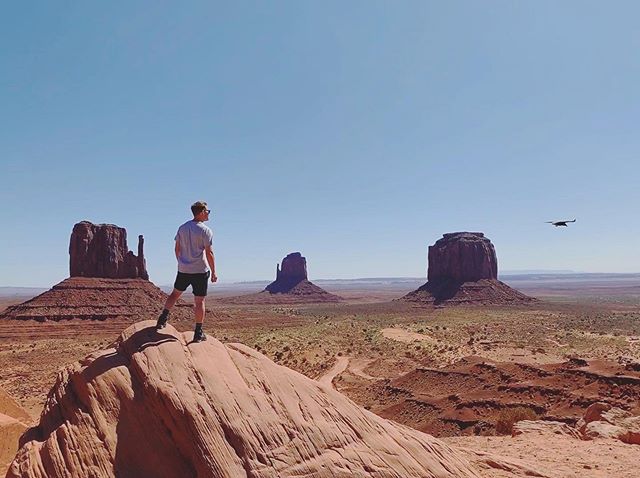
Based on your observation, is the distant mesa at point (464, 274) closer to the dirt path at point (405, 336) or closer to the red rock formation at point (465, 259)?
the red rock formation at point (465, 259)

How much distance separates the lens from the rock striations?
20.4 ft

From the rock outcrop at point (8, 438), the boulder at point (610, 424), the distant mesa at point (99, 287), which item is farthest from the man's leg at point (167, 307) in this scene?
the distant mesa at point (99, 287)

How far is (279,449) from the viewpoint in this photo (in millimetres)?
6527

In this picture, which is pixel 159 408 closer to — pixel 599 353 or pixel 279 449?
pixel 279 449

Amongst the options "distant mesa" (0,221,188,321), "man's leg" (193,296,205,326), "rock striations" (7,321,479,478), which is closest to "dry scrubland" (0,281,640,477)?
"distant mesa" (0,221,188,321)

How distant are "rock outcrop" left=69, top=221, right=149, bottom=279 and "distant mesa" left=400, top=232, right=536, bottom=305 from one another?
2538 inches

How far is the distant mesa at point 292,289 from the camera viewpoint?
478 feet

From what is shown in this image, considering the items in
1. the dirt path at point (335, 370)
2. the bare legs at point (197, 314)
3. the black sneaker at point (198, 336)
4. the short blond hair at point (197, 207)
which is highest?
the short blond hair at point (197, 207)

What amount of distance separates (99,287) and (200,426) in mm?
76821

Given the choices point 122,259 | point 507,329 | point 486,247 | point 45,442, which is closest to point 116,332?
point 122,259

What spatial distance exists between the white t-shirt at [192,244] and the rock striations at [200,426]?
49.0 inches

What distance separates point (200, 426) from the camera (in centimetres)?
630

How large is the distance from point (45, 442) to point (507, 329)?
59.6 metres

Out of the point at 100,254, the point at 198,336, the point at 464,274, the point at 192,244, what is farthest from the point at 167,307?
the point at 464,274
